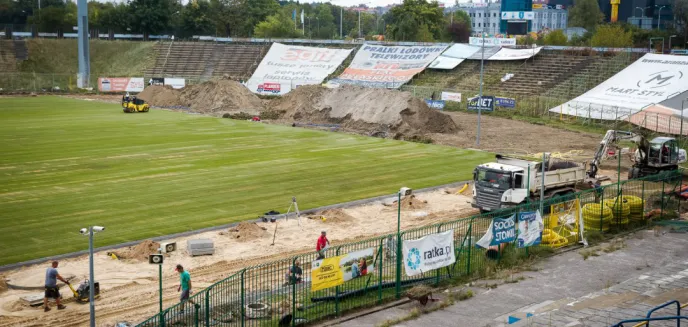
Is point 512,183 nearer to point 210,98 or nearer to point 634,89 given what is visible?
point 634,89

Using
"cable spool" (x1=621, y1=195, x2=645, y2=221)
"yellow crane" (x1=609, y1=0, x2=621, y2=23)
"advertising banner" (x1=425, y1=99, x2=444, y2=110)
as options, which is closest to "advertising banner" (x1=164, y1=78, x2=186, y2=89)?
"advertising banner" (x1=425, y1=99, x2=444, y2=110)

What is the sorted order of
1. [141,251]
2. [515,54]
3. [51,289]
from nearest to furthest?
1. [51,289]
2. [141,251]
3. [515,54]

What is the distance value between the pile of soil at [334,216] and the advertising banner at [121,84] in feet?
216

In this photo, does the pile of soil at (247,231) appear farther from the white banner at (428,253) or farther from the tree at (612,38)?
the tree at (612,38)

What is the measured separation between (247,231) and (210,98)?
→ 48.3m

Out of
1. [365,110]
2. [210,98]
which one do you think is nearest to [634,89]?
[365,110]

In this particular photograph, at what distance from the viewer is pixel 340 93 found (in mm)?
68188

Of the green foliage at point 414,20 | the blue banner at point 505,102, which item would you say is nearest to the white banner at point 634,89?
the blue banner at point 505,102

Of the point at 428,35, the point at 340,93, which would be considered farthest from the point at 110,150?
the point at 428,35

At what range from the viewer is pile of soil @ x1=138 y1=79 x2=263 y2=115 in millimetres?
74500

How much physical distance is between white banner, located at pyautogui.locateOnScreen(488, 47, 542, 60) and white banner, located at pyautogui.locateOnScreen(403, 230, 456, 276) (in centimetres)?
6635

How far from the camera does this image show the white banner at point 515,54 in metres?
87.2

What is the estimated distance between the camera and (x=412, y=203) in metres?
35.6

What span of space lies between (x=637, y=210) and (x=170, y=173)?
2370 centimetres
